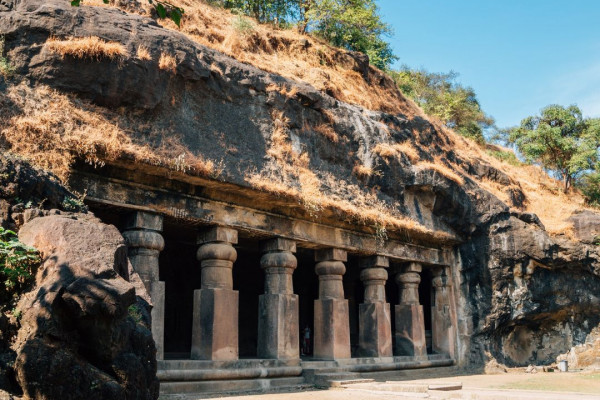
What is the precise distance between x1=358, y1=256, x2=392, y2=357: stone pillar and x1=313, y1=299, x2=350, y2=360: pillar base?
3.17 feet

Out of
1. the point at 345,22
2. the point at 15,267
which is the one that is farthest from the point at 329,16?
the point at 15,267

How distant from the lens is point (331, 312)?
12.8 meters

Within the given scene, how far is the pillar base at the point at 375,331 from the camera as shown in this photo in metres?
13.6

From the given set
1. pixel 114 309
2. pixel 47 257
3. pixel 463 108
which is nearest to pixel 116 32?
pixel 47 257

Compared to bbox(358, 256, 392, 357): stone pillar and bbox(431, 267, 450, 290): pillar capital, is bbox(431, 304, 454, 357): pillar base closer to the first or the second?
bbox(431, 267, 450, 290): pillar capital

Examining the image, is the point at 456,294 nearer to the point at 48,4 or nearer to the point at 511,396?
the point at 511,396

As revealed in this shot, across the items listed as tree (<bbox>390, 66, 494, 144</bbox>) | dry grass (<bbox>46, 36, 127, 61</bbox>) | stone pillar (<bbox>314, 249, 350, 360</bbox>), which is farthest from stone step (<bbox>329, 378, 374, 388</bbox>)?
tree (<bbox>390, 66, 494, 144</bbox>)

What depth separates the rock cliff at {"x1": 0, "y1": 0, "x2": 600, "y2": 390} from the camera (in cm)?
928

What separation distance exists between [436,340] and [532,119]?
12148mm

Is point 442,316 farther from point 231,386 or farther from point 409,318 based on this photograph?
point 231,386

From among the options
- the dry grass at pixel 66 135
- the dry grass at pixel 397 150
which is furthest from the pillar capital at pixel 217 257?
the dry grass at pixel 397 150

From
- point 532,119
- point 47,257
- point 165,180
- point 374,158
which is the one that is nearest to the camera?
point 47,257

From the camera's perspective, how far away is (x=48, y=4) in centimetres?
943

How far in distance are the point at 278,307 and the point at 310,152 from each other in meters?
3.18
